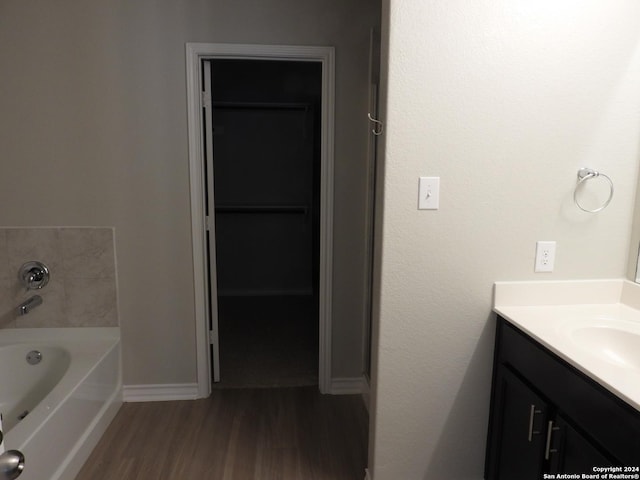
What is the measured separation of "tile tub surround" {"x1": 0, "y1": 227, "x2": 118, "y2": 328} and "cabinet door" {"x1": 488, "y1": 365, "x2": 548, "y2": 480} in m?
2.15

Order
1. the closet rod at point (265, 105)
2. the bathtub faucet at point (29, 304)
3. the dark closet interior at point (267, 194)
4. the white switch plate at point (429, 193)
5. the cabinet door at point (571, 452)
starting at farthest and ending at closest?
the closet rod at point (265, 105) < the dark closet interior at point (267, 194) < the bathtub faucet at point (29, 304) < the white switch plate at point (429, 193) < the cabinet door at point (571, 452)

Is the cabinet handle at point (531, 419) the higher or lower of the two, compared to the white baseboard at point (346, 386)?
higher

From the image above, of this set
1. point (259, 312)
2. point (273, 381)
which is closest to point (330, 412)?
point (273, 381)

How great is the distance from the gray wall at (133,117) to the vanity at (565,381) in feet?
4.03

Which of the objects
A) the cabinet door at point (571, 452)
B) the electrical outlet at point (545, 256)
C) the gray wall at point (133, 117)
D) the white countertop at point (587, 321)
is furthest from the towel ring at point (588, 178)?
the gray wall at point (133, 117)

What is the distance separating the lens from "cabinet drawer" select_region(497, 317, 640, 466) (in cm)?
114

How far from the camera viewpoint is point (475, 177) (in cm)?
172

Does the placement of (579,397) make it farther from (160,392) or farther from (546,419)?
(160,392)

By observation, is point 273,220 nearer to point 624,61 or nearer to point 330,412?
point 330,412

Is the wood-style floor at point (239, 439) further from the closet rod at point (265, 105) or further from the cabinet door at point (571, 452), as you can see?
the closet rod at point (265, 105)

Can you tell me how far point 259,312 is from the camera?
441 centimetres

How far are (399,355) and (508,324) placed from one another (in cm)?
44

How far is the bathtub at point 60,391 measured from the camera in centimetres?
186

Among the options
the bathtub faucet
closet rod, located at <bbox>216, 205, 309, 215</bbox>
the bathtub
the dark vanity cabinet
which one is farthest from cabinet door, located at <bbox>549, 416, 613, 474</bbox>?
closet rod, located at <bbox>216, 205, 309, 215</bbox>
